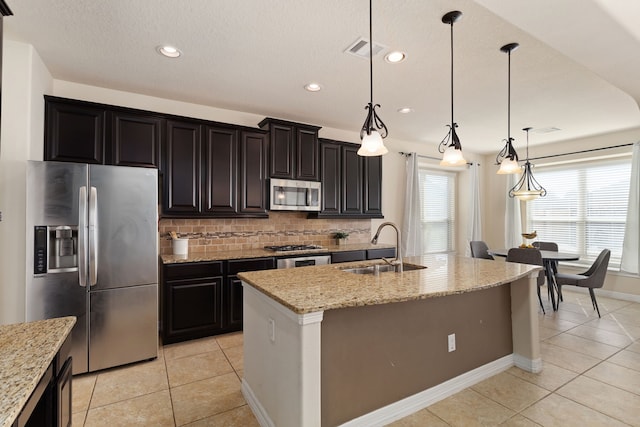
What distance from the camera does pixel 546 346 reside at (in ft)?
10.4

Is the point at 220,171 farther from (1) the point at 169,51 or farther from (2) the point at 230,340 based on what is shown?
(2) the point at 230,340

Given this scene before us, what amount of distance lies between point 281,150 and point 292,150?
16 cm

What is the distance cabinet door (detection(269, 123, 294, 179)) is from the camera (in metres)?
3.96

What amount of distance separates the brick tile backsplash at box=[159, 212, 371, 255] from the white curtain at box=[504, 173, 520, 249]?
3.04 metres

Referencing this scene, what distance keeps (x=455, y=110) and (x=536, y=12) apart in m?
2.50

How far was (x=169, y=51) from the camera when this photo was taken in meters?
2.60

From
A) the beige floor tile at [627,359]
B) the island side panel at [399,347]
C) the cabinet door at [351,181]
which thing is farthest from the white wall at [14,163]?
the beige floor tile at [627,359]

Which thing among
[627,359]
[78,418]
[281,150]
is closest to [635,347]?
[627,359]

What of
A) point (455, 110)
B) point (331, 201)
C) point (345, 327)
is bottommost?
point (345, 327)

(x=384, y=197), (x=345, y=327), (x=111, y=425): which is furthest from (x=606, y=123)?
(x=111, y=425)

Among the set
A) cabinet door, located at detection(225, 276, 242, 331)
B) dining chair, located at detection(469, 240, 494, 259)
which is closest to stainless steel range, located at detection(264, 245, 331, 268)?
cabinet door, located at detection(225, 276, 242, 331)

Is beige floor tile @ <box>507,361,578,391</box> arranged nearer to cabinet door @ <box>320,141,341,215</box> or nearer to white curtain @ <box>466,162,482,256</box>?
cabinet door @ <box>320,141,341,215</box>

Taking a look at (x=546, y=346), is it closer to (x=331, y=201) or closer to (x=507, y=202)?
(x=331, y=201)

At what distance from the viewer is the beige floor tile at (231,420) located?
2.00m
